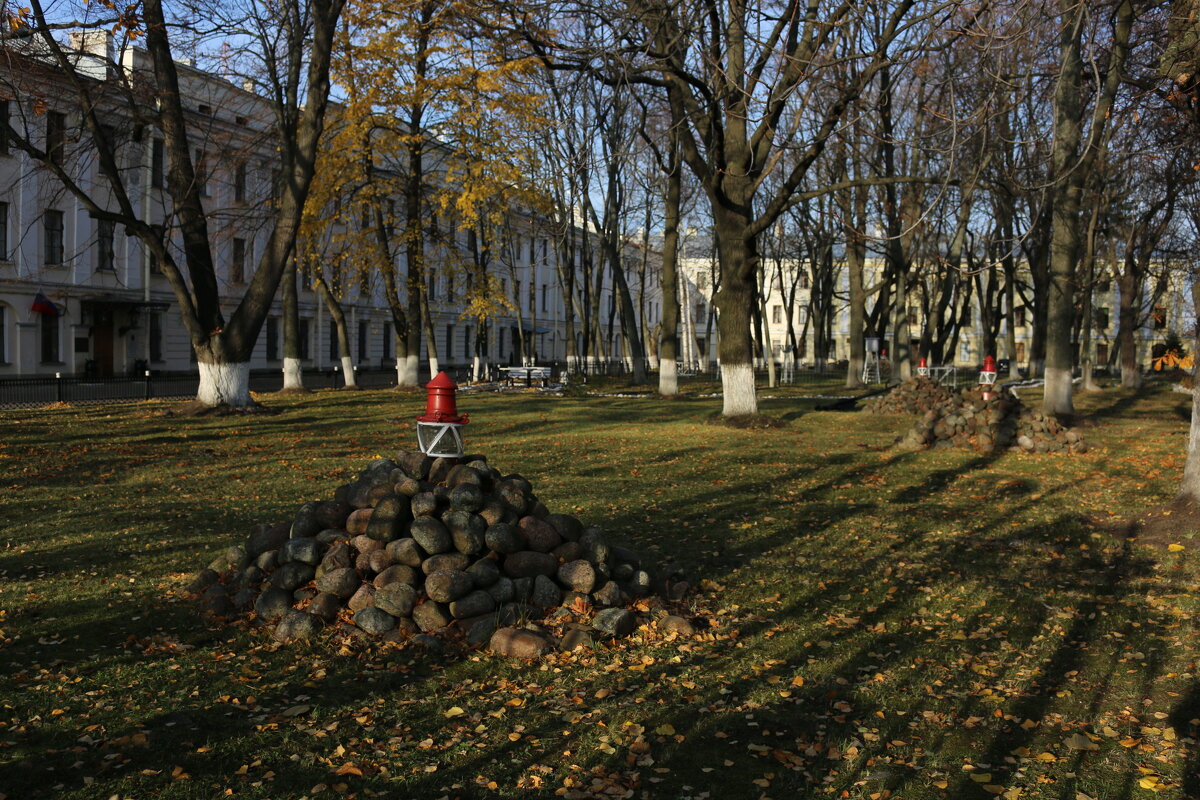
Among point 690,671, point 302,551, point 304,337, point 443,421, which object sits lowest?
point 690,671

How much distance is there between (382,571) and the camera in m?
5.79

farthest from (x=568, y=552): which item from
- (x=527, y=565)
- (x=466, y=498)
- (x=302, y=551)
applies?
(x=302, y=551)

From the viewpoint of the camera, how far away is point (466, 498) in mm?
5938

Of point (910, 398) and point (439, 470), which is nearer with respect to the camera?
point (439, 470)

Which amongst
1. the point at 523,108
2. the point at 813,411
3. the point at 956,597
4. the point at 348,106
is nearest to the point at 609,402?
the point at 813,411

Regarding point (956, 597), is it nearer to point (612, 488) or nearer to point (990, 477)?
point (612, 488)

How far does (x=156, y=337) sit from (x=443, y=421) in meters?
37.5

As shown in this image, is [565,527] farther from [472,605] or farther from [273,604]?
[273,604]

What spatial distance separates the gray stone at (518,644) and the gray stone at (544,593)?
417 mm

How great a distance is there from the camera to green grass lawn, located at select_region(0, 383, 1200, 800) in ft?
13.1

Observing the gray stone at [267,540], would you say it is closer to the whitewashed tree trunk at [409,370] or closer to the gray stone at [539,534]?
the gray stone at [539,534]

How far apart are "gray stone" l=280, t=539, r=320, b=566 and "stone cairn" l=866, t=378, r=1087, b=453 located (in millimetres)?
11422

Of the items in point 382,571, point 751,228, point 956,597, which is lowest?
point 956,597

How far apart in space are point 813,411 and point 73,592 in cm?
1797
